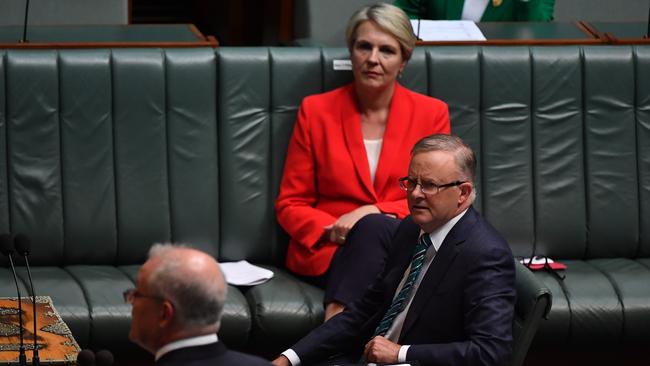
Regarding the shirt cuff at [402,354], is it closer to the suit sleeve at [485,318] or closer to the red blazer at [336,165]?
the suit sleeve at [485,318]

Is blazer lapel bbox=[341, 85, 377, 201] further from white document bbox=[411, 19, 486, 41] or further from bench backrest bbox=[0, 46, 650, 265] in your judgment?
white document bbox=[411, 19, 486, 41]

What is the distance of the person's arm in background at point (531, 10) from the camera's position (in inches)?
254

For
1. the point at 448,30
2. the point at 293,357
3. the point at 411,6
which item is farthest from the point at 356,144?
the point at 293,357

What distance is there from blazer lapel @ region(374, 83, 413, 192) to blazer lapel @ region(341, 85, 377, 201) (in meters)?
0.05

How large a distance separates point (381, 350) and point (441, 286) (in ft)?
0.84

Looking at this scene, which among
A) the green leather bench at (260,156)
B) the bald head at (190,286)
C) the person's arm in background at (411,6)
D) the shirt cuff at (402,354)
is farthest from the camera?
the person's arm in background at (411,6)

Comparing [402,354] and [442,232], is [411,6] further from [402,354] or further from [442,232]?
[402,354]

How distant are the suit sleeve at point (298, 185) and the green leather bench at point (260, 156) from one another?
131 mm

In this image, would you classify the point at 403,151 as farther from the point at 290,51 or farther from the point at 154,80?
the point at 154,80

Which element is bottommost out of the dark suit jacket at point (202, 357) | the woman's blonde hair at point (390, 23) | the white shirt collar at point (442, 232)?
the white shirt collar at point (442, 232)

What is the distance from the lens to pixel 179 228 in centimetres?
552

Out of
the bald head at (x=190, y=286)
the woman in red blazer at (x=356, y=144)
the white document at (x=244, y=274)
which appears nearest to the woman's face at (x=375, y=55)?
the woman in red blazer at (x=356, y=144)

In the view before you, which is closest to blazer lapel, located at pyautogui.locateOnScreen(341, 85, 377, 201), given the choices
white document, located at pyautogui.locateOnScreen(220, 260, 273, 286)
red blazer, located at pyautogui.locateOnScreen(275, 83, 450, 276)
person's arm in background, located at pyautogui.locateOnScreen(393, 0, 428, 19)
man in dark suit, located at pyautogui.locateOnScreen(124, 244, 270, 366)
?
red blazer, located at pyautogui.locateOnScreen(275, 83, 450, 276)

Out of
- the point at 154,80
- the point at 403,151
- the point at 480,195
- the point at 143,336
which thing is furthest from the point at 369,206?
the point at 143,336
